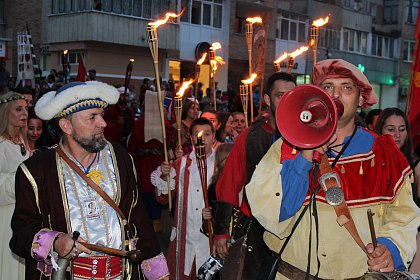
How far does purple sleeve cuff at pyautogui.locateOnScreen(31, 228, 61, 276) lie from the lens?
356cm

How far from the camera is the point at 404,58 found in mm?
47312

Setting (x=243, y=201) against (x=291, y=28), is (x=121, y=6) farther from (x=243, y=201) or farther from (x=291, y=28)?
(x=243, y=201)

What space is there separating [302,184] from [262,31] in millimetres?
6243

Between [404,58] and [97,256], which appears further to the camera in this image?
[404,58]

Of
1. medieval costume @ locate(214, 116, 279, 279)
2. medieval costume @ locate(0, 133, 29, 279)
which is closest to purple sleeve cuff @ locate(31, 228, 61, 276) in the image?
medieval costume @ locate(214, 116, 279, 279)

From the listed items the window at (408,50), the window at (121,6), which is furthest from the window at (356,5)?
the window at (121,6)

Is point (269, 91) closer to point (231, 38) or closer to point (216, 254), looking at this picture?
point (216, 254)

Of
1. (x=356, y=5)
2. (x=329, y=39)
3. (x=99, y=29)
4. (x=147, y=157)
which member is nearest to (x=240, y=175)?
(x=147, y=157)

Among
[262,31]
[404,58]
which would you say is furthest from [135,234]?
[404,58]

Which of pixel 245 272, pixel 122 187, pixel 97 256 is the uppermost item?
pixel 122 187

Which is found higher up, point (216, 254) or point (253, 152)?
point (253, 152)

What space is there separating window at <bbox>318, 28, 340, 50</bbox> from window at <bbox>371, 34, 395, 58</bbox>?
17.5ft

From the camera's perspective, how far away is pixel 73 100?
3.86 meters

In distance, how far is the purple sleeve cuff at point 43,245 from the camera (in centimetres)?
356
